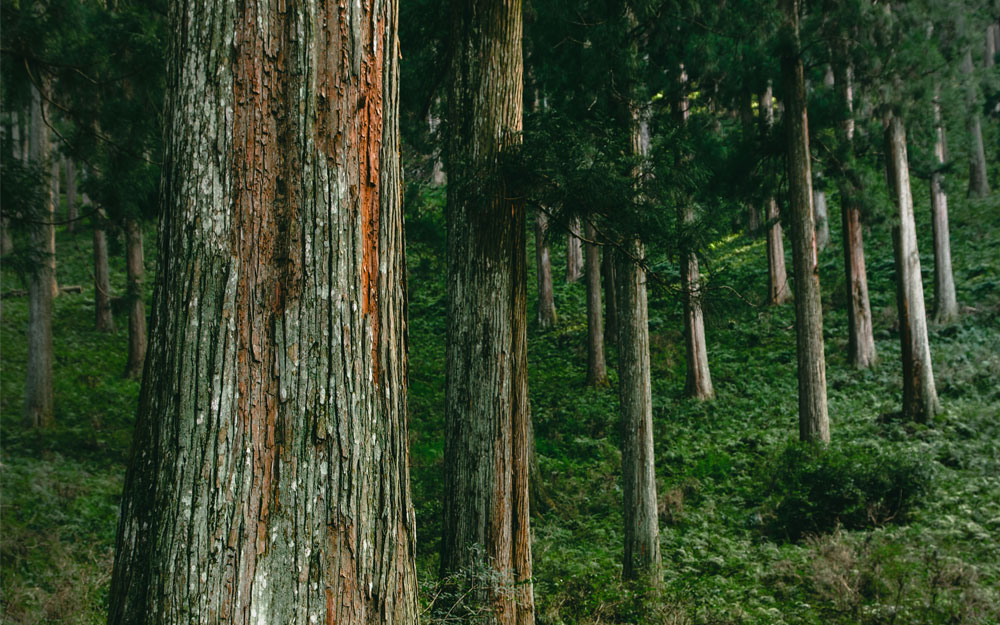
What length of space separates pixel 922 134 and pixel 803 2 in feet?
15.2

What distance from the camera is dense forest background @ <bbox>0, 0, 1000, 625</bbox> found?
6.12 metres

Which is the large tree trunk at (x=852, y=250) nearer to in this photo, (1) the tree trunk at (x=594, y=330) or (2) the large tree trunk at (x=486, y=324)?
(1) the tree trunk at (x=594, y=330)

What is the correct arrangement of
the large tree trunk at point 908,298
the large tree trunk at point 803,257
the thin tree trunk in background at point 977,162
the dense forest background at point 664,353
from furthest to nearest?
the thin tree trunk in background at point 977,162
the large tree trunk at point 908,298
the large tree trunk at point 803,257
the dense forest background at point 664,353

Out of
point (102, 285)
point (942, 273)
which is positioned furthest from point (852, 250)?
point (102, 285)

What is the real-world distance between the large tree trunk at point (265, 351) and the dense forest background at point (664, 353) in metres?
1.75

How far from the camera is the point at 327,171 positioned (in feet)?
7.26

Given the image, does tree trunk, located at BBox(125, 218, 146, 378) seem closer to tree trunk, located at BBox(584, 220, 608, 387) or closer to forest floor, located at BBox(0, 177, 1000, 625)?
forest floor, located at BBox(0, 177, 1000, 625)

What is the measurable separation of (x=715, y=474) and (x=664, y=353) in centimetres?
638

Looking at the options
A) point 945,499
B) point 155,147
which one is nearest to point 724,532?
point 945,499

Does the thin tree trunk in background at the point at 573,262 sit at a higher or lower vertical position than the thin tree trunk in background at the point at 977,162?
lower

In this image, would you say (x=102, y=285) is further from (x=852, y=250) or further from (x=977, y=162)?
(x=977, y=162)

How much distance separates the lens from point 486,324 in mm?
5305

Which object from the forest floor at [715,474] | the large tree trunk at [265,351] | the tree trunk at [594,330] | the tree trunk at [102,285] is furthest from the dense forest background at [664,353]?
the large tree trunk at [265,351]

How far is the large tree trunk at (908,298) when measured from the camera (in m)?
12.6
